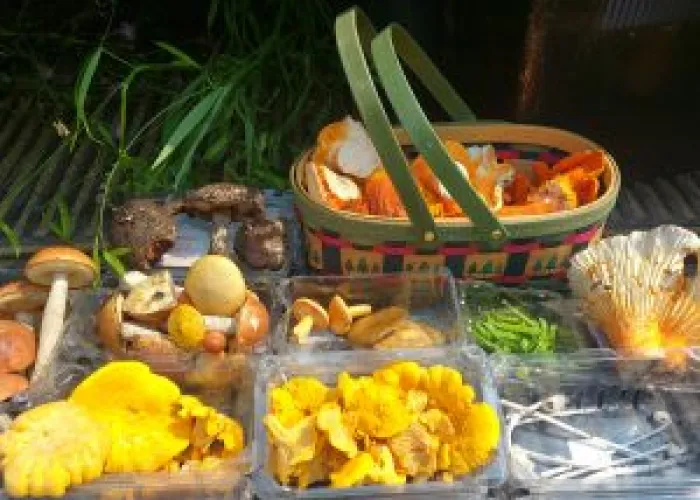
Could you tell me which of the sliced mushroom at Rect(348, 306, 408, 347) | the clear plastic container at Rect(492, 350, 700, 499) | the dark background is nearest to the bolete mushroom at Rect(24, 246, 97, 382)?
the sliced mushroom at Rect(348, 306, 408, 347)

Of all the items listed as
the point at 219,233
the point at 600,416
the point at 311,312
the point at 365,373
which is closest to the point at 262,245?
the point at 219,233

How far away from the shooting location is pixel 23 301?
1787 mm

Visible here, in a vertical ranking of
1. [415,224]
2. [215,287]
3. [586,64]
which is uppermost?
[586,64]

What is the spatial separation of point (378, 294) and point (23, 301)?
763mm

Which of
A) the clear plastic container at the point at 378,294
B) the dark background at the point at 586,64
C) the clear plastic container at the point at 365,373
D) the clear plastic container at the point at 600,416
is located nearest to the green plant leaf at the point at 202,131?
the dark background at the point at 586,64

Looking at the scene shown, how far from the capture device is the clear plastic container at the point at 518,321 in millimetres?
1684

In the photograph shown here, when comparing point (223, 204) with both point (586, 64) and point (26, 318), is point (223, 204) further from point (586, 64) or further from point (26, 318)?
point (586, 64)

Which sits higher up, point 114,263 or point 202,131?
point 202,131

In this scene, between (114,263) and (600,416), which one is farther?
(114,263)

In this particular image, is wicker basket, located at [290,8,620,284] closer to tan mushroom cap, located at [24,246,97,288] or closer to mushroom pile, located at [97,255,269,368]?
mushroom pile, located at [97,255,269,368]

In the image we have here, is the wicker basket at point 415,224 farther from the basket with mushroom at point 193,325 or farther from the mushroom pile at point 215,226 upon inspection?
the basket with mushroom at point 193,325

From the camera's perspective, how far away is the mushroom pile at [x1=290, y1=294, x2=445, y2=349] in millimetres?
1640

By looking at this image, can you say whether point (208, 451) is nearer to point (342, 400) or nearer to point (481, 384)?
point (342, 400)

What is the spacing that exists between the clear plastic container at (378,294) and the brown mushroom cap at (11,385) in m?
0.50
